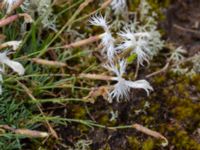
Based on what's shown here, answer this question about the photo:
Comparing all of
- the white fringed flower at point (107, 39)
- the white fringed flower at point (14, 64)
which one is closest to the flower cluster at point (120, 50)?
the white fringed flower at point (107, 39)

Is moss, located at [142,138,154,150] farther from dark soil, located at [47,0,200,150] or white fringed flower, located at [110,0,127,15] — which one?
white fringed flower, located at [110,0,127,15]

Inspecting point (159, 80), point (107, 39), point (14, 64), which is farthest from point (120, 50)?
point (14, 64)

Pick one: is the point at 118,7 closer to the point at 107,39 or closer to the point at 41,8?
the point at 41,8

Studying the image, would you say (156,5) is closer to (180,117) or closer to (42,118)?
(180,117)

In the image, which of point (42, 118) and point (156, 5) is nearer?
point (42, 118)

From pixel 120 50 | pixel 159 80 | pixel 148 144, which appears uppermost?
pixel 120 50

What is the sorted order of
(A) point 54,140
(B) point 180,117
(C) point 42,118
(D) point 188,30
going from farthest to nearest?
(D) point 188,30, (B) point 180,117, (A) point 54,140, (C) point 42,118

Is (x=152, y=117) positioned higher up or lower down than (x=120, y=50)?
lower down

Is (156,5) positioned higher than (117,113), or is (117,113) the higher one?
(156,5)

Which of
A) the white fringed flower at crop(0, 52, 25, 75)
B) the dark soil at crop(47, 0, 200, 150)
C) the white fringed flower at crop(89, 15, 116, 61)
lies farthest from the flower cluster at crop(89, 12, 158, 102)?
the white fringed flower at crop(0, 52, 25, 75)

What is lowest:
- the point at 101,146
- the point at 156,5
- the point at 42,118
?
the point at 101,146

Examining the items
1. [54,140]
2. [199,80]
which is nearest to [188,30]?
[199,80]
